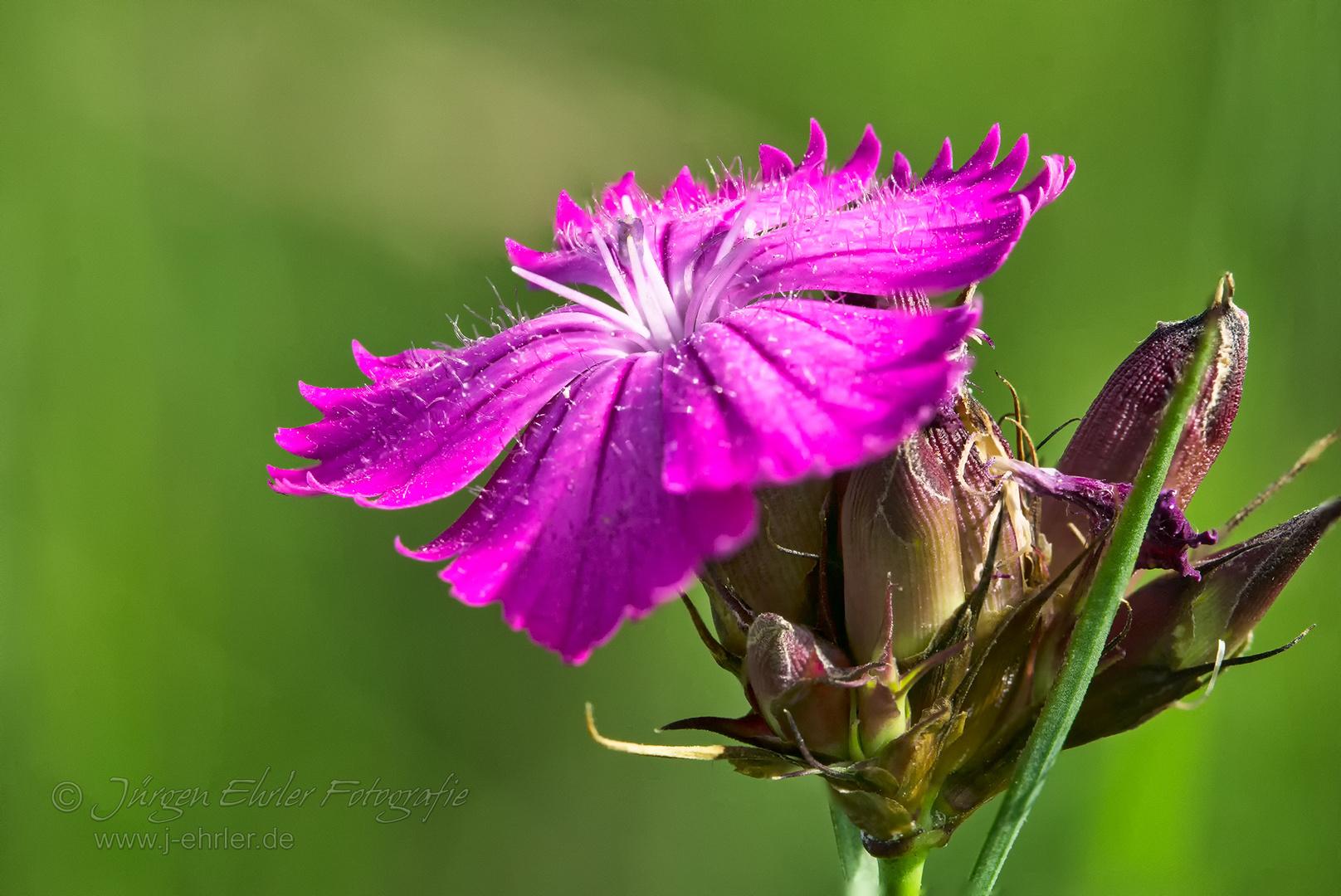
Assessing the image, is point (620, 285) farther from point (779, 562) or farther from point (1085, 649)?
point (1085, 649)

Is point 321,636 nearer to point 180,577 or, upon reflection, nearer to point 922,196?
point 180,577

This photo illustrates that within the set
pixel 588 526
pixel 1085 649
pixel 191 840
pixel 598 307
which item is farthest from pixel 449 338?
pixel 1085 649

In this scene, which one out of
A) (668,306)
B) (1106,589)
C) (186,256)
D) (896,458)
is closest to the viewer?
(1106,589)

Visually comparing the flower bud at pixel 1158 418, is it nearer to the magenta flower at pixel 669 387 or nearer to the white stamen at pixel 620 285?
the magenta flower at pixel 669 387

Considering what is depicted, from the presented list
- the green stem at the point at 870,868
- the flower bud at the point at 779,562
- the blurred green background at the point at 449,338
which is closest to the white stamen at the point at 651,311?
the flower bud at the point at 779,562

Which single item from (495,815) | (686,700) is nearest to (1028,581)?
(686,700)

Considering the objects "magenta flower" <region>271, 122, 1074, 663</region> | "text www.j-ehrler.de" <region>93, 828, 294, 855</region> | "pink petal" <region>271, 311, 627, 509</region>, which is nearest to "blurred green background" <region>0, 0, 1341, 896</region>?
"text www.j-ehrler.de" <region>93, 828, 294, 855</region>
